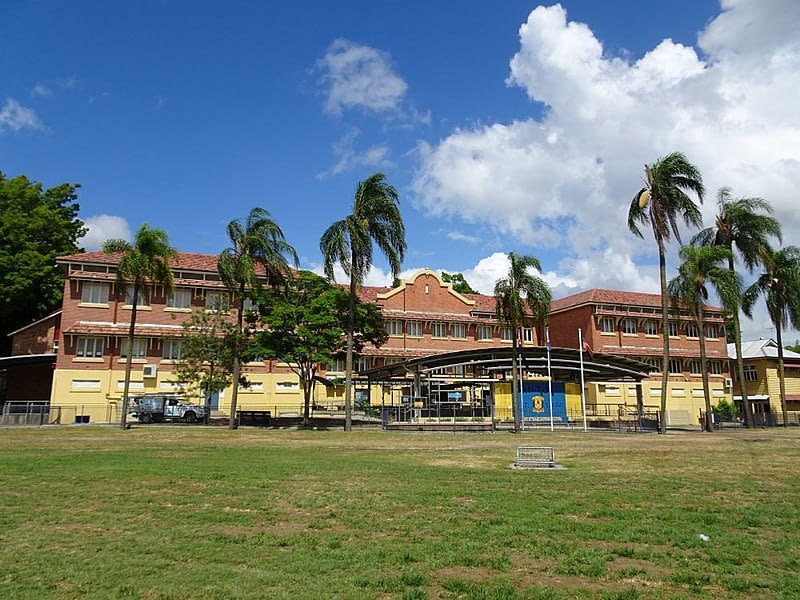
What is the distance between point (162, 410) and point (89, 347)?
11373 mm

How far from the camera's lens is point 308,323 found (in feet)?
130

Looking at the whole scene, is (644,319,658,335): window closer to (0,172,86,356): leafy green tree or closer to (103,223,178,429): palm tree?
(103,223,178,429): palm tree

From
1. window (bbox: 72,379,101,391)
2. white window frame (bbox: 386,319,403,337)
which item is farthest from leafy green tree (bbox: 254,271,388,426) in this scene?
white window frame (bbox: 386,319,403,337)

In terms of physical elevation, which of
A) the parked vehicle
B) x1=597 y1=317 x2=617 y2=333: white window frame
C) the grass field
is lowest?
the grass field

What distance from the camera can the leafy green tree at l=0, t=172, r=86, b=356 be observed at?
5056 cm

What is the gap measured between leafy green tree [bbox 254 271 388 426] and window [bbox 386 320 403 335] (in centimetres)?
1823

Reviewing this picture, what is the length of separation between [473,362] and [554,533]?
32.4 metres

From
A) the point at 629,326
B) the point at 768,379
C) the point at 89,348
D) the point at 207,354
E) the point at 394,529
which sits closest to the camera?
the point at 394,529

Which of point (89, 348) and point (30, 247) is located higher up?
point (30, 247)

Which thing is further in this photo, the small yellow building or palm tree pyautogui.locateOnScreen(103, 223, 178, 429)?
the small yellow building

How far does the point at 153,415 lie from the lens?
144ft

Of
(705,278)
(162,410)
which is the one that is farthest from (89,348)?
(705,278)

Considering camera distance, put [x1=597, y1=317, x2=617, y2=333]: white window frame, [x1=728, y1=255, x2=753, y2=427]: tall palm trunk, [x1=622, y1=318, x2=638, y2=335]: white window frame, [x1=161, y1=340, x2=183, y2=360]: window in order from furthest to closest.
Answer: [x1=622, y1=318, x2=638, y2=335]: white window frame → [x1=597, y1=317, x2=617, y2=333]: white window frame → [x1=161, y1=340, x2=183, y2=360]: window → [x1=728, y1=255, x2=753, y2=427]: tall palm trunk

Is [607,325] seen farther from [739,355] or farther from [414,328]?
[739,355]
